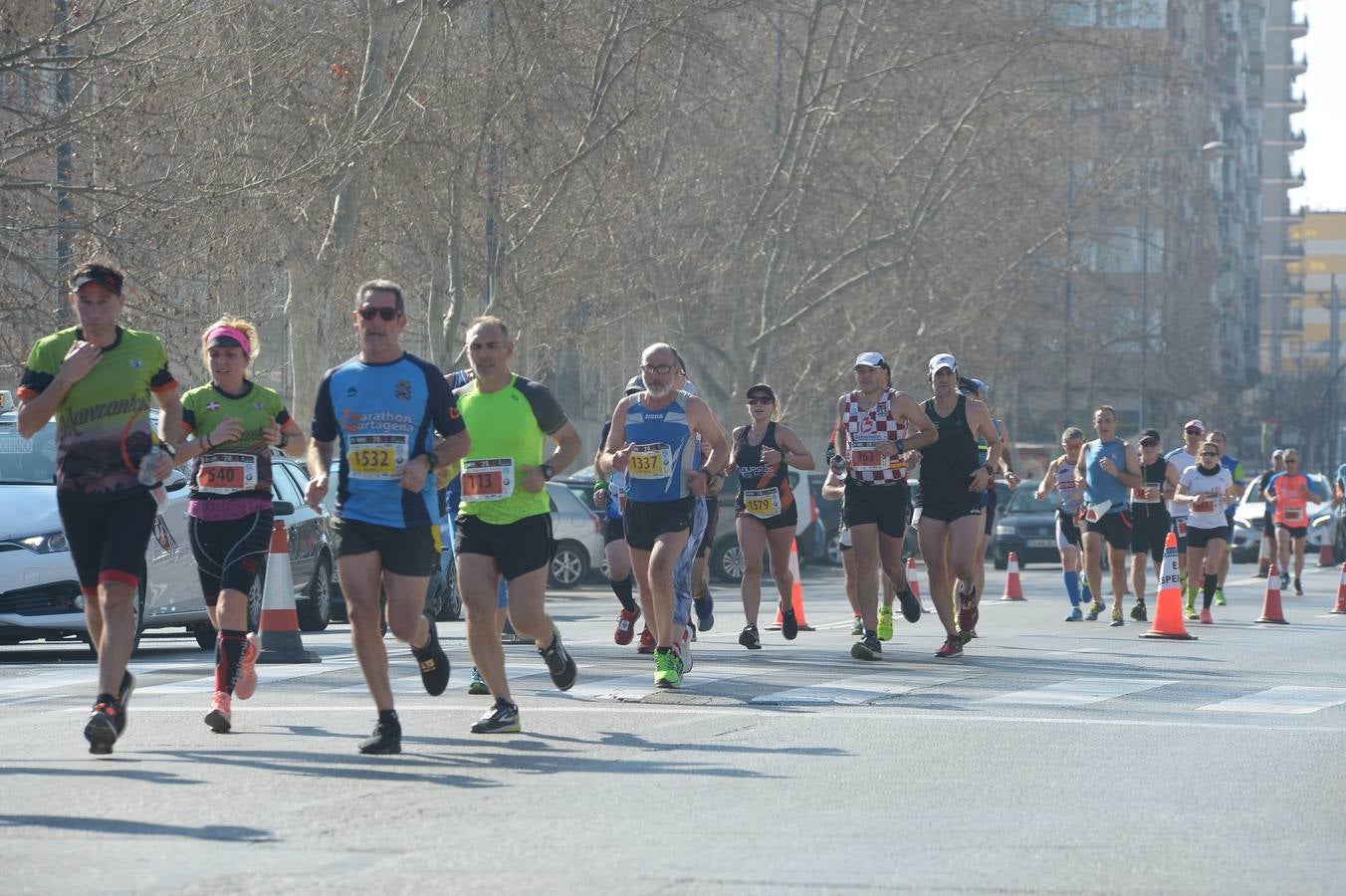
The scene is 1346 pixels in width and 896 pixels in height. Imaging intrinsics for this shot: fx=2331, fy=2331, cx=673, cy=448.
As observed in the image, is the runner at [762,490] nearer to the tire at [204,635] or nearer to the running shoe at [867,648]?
the running shoe at [867,648]

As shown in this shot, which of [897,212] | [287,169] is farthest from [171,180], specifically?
[897,212]

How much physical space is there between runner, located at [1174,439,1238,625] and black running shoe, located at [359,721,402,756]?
13.9m

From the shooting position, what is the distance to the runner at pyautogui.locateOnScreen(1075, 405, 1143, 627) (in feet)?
68.0

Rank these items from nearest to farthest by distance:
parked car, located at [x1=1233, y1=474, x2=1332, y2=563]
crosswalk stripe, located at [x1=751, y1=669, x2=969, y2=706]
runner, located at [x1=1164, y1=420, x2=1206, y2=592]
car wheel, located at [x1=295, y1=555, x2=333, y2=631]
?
crosswalk stripe, located at [x1=751, y1=669, x2=969, y2=706] → car wheel, located at [x1=295, y1=555, x2=333, y2=631] → runner, located at [x1=1164, y1=420, x2=1206, y2=592] → parked car, located at [x1=1233, y1=474, x2=1332, y2=563]

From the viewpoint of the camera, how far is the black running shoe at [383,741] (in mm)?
9133

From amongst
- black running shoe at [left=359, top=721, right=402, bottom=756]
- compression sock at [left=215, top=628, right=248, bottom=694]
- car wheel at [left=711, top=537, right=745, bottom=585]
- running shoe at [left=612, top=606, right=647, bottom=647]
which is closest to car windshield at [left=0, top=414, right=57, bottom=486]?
running shoe at [left=612, top=606, right=647, bottom=647]

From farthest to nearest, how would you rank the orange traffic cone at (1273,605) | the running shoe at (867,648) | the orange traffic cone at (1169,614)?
the orange traffic cone at (1273,605) < the orange traffic cone at (1169,614) < the running shoe at (867,648)

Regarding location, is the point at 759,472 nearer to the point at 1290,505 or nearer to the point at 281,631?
the point at 281,631

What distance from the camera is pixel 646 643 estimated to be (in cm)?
1553

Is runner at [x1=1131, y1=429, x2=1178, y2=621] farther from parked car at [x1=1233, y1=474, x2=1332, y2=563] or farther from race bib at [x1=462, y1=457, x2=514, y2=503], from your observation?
parked car at [x1=1233, y1=474, x2=1332, y2=563]

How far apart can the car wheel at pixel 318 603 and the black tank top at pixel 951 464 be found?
201 inches

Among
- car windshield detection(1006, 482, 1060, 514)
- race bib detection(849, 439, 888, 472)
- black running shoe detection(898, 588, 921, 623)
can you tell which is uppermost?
race bib detection(849, 439, 888, 472)

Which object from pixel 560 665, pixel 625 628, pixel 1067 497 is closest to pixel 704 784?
pixel 560 665

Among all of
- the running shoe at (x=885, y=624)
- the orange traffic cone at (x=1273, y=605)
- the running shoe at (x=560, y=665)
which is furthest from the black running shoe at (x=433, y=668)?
the orange traffic cone at (x=1273, y=605)
